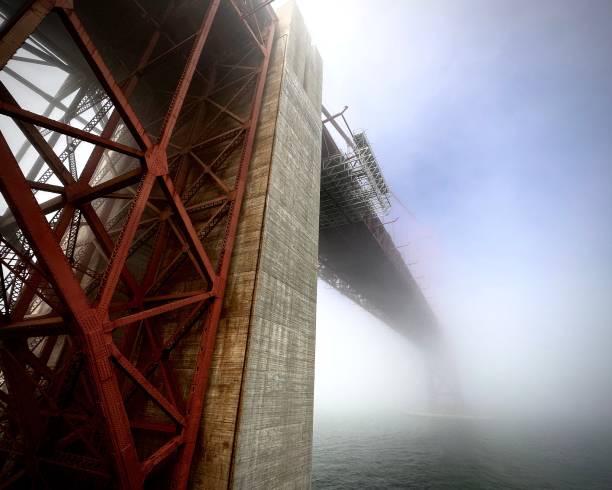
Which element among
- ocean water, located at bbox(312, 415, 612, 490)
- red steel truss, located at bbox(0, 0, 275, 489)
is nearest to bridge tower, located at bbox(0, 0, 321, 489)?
red steel truss, located at bbox(0, 0, 275, 489)

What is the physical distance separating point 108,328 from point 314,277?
6.16 m

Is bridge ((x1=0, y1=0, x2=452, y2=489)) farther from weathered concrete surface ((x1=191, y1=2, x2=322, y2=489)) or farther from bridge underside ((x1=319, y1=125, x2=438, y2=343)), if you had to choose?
bridge underside ((x1=319, y1=125, x2=438, y2=343))

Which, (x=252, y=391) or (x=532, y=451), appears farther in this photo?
(x=532, y=451)

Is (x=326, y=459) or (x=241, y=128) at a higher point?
(x=241, y=128)

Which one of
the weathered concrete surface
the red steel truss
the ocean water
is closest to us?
the red steel truss

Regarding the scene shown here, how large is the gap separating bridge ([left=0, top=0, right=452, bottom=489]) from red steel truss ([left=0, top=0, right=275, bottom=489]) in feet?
0.13

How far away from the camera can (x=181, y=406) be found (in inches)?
250

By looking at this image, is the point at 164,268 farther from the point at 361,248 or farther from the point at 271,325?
the point at 361,248

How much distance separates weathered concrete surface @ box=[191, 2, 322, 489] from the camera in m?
5.77

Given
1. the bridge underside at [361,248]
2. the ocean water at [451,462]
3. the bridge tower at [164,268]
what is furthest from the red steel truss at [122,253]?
the ocean water at [451,462]

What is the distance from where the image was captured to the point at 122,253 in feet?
14.5

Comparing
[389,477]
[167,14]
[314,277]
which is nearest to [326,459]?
[389,477]

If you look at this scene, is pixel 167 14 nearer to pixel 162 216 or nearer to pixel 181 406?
pixel 162 216

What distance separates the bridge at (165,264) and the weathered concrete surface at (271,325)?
0.15 feet
